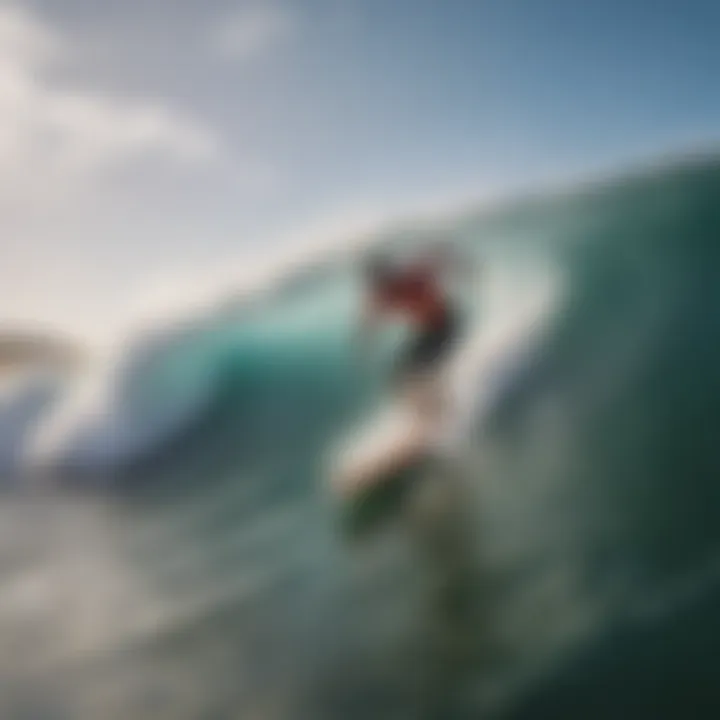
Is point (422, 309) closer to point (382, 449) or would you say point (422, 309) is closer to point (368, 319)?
point (368, 319)

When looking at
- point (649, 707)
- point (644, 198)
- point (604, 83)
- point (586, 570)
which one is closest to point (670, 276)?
point (644, 198)

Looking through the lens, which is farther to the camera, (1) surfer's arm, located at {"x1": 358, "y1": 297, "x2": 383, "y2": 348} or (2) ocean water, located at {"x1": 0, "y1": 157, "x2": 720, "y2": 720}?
(1) surfer's arm, located at {"x1": 358, "y1": 297, "x2": 383, "y2": 348}

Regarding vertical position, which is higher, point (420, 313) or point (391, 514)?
point (420, 313)

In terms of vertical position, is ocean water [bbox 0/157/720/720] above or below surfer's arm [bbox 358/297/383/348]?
below

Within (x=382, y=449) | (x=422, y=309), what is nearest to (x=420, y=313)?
(x=422, y=309)

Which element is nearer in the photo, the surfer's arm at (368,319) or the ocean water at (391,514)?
the ocean water at (391,514)

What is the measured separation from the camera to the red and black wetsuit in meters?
1.25

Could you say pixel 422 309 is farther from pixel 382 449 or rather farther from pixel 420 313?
pixel 382 449

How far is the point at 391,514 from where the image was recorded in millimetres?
1210

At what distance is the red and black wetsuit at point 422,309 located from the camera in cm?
125

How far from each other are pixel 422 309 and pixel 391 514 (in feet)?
0.78

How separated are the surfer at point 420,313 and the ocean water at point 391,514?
0.03 meters

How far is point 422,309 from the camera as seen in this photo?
1.26 m

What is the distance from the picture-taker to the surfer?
124 centimetres
